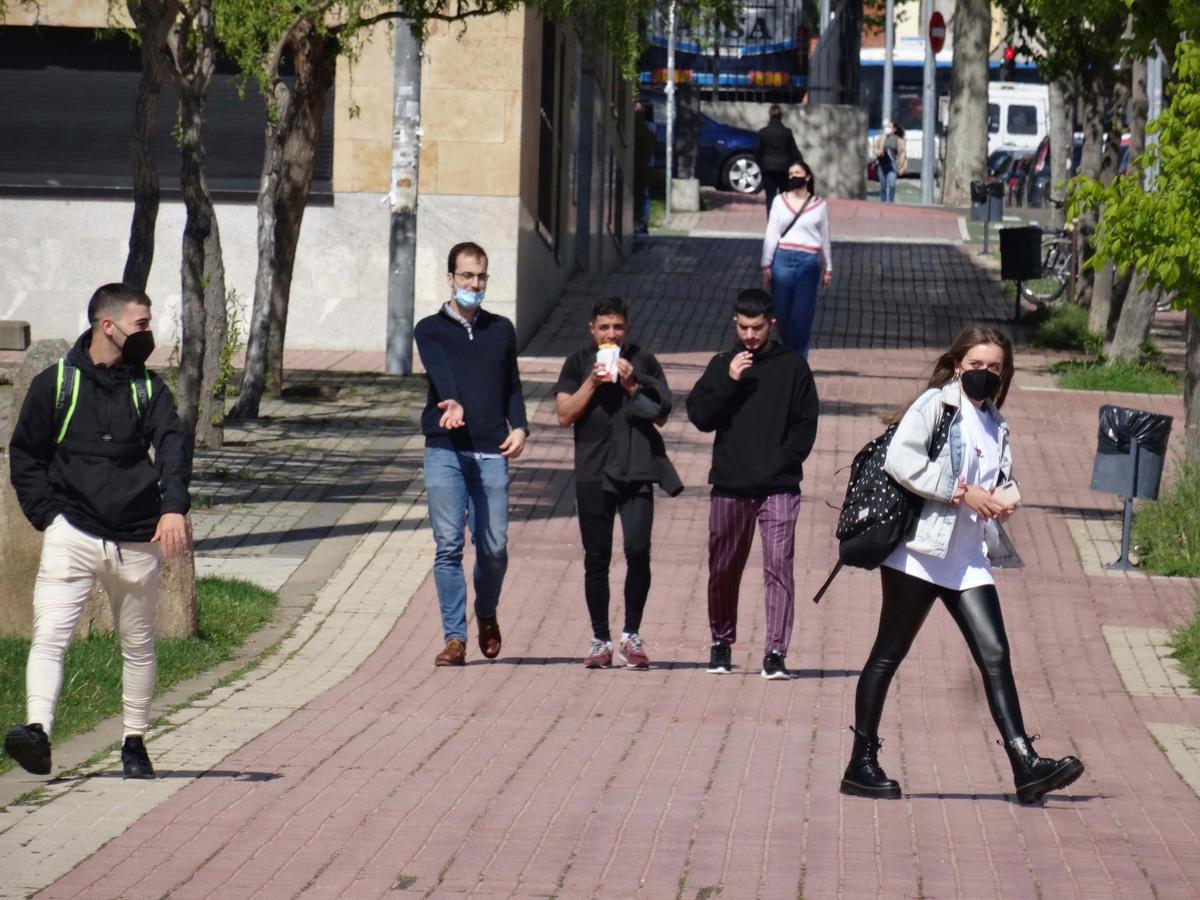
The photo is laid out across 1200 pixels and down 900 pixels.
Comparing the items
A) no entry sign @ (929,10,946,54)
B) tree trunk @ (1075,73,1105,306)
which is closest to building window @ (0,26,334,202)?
tree trunk @ (1075,73,1105,306)

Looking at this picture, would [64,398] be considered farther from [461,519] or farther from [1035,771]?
[1035,771]

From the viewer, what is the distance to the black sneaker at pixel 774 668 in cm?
961

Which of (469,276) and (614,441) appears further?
(614,441)

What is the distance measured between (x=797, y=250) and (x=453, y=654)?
814 centimetres

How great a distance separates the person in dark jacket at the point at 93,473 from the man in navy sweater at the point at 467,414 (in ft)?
8.26

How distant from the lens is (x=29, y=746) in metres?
6.68

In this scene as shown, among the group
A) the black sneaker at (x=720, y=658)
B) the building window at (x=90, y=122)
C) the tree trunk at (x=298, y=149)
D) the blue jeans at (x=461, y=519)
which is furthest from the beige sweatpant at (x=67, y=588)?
the building window at (x=90, y=122)

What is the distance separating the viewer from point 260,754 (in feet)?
25.3

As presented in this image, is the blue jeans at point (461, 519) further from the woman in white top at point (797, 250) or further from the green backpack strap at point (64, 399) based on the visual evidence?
the woman in white top at point (797, 250)

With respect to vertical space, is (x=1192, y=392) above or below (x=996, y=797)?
above

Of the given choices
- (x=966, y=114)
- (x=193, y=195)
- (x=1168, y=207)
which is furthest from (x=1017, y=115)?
(x=193, y=195)

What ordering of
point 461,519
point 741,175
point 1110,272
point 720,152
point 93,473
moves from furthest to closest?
point 741,175 → point 720,152 → point 1110,272 → point 461,519 → point 93,473

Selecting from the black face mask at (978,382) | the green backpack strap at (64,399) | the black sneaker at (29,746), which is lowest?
the black sneaker at (29,746)

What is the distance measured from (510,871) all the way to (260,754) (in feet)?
6.18
